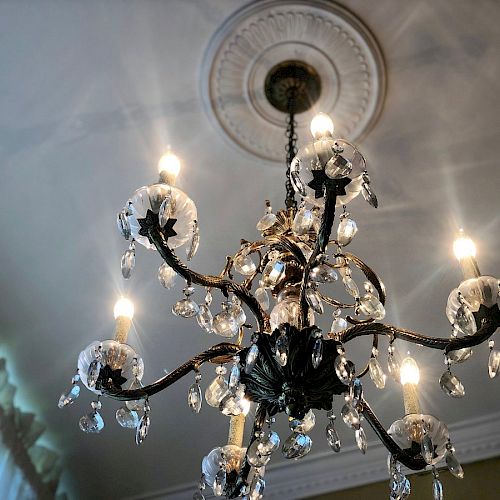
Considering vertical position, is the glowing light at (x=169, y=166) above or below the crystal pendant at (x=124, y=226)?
above

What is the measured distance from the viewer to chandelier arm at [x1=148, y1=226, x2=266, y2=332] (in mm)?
1202

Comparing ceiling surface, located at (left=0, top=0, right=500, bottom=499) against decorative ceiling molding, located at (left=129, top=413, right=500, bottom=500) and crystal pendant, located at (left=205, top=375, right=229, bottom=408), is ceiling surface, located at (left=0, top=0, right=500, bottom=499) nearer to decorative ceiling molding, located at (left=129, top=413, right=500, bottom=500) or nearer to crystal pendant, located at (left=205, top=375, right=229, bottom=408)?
decorative ceiling molding, located at (left=129, top=413, right=500, bottom=500)

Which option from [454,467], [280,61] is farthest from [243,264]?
[280,61]

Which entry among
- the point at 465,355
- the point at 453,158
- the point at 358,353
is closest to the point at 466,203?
the point at 453,158

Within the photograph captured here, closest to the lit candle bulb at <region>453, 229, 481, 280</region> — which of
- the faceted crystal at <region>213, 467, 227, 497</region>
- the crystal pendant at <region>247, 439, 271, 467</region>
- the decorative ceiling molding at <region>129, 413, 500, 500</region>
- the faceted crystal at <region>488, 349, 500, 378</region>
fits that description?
the faceted crystal at <region>488, 349, 500, 378</region>

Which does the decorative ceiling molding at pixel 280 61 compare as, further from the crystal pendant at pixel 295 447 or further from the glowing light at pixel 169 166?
the crystal pendant at pixel 295 447

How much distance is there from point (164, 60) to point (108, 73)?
0.19m

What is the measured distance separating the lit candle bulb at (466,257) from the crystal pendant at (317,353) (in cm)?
39

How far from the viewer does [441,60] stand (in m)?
1.81

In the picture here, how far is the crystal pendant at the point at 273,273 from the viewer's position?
1.38 meters

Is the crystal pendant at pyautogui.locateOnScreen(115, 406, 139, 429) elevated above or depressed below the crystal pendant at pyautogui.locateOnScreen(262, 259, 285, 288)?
below

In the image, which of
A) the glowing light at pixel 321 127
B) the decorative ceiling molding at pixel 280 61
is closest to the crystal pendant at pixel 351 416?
the glowing light at pixel 321 127

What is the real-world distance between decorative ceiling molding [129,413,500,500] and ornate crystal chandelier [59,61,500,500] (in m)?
1.71

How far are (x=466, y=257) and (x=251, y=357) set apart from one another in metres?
0.55
